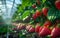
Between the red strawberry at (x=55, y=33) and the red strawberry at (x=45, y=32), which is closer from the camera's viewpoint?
the red strawberry at (x=55, y=33)

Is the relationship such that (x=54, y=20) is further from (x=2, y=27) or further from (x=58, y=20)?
(x=2, y=27)

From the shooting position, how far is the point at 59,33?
1611 millimetres

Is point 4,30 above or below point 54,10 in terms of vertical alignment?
below

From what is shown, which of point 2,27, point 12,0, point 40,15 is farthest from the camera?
point 2,27

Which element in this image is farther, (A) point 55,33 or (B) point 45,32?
(B) point 45,32

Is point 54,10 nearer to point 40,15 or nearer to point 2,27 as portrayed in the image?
point 40,15

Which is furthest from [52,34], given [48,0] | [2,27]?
[2,27]

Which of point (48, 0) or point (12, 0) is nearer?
point (48, 0)

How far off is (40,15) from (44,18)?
45 millimetres

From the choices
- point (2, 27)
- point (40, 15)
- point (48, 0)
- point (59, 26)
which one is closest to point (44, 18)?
point (40, 15)

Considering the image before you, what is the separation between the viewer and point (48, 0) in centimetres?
183

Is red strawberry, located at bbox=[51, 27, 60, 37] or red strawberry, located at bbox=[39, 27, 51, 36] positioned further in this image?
red strawberry, located at bbox=[39, 27, 51, 36]

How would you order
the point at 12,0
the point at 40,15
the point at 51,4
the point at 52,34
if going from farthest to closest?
1. the point at 12,0
2. the point at 40,15
3. the point at 51,4
4. the point at 52,34

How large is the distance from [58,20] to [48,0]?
0.72 ft
